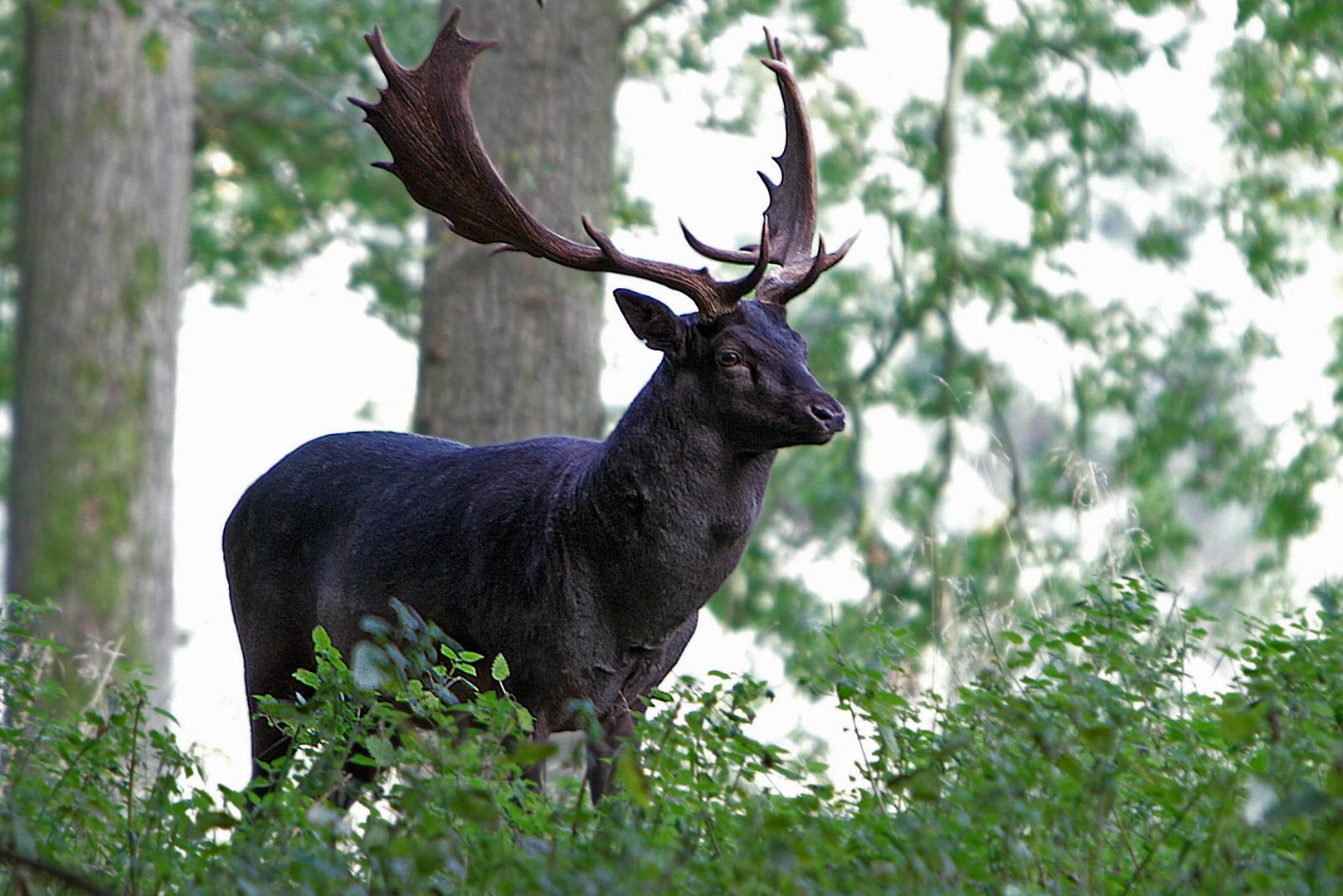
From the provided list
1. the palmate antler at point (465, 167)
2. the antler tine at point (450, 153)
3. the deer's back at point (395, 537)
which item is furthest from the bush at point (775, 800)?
the antler tine at point (450, 153)

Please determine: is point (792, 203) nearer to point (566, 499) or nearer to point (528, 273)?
point (566, 499)

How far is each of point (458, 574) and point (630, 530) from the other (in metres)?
0.51

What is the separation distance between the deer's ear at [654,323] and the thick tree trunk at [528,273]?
337 centimetres

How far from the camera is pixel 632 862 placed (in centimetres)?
272

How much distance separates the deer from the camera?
451cm

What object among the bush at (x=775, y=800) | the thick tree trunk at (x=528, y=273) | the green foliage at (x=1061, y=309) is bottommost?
the bush at (x=775, y=800)

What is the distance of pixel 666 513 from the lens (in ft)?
14.8

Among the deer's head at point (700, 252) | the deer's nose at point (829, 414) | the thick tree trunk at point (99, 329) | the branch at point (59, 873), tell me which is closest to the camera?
the branch at point (59, 873)

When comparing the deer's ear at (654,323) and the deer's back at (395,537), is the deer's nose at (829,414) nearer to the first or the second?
the deer's ear at (654,323)

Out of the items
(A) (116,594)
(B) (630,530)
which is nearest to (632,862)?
(B) (630,530)

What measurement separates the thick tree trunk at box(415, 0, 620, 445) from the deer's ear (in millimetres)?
3368

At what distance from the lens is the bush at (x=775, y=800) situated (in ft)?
9.25

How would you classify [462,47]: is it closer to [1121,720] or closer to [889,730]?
[889,730]

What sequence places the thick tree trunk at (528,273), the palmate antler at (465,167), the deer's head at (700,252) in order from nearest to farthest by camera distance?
the deer's head at (700,252)
the palmate antler at (465,167)
the thick tree trunk at (528,273)
